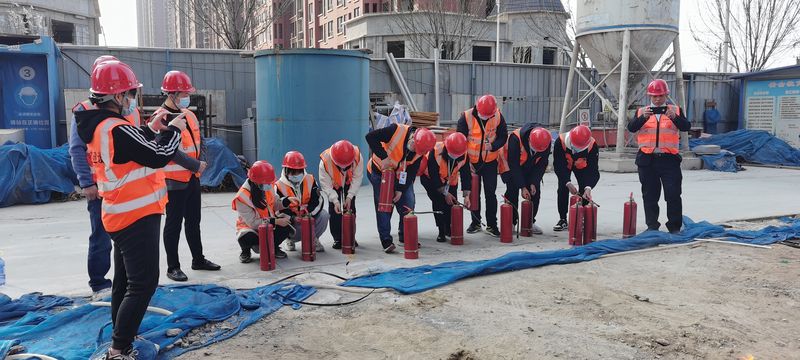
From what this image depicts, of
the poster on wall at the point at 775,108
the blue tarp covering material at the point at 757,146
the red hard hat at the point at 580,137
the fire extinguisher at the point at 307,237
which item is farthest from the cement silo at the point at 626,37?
the fire extinguisher at the point at 307,237

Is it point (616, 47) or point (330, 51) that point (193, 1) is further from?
point (616, 47)

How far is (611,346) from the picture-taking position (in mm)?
3744

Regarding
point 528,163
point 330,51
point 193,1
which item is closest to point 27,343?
point 528,163

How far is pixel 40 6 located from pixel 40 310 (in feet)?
84.1

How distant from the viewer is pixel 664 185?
7.09 m

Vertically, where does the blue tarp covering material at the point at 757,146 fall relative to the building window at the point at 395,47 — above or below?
below

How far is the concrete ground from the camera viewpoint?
546 centimetres

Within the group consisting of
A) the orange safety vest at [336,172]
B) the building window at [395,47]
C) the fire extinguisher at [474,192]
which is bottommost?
the fire extinguisher at [474,192]

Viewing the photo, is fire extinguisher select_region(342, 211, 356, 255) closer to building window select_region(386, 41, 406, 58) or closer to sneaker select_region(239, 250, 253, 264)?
sneaker select_region(239, 250, 253, 264)

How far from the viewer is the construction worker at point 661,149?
22.9 ft

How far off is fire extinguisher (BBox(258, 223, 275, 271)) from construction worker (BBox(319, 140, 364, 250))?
880 millimetres

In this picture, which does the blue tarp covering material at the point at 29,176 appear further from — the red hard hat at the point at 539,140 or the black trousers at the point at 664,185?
the black trousers at the point at 664,185

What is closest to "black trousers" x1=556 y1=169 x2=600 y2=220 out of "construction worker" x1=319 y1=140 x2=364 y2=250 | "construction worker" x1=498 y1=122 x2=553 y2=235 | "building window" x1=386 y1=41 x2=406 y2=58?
"construction worker" x1=498 y1=122 x2=553 y2=235

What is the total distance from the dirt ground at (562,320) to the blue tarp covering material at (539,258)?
126mm
